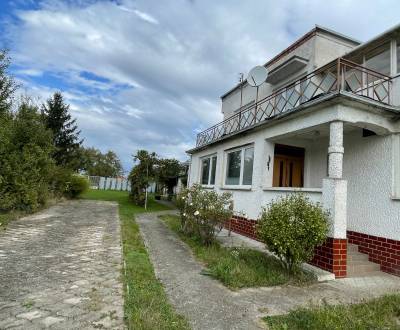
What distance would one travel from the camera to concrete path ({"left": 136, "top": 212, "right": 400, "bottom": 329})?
13.9 feet

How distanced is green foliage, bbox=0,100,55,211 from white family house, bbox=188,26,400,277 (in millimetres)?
8526

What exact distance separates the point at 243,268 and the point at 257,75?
8121 mm

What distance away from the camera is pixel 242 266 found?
6.57 metres

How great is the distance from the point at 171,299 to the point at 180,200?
5724 mm

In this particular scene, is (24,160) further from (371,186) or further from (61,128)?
(61,128)

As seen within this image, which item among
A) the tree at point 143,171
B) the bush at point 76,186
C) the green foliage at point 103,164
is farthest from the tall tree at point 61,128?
the green foliage at point 103,164

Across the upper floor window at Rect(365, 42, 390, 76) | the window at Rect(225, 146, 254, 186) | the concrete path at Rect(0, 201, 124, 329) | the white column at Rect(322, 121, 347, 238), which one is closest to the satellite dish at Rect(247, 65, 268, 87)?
the window at Rect(225, 146, 254, 186)

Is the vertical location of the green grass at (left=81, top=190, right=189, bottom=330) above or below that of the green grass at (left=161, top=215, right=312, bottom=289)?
below

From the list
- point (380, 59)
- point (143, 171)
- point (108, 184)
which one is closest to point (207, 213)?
point (380, 59)

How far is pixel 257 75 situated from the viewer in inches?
478

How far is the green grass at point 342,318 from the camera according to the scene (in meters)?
3.95

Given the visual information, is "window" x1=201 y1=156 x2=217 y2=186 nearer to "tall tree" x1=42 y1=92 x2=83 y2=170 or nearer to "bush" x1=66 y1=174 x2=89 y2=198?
"bush" x1=66 y1=174 x2=89 y2=198

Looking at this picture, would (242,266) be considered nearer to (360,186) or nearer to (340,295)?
(340,295)

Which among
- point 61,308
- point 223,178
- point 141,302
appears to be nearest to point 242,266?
point 141,302
